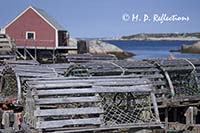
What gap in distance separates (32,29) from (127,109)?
88.0 ft

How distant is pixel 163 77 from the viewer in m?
14.8

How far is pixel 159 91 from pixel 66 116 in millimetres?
5352

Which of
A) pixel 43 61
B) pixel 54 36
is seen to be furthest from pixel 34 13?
pixel 43 61

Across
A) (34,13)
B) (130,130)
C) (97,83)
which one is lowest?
(130,130)

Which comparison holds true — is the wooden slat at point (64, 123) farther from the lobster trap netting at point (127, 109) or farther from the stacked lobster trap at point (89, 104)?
the lobster trap netting at point (127, 109)

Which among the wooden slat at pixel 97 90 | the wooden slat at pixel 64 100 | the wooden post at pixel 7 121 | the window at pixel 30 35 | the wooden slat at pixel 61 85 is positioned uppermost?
the window at pixel 30 35

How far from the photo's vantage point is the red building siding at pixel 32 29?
35.5 m

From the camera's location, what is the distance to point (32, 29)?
36.5 metres

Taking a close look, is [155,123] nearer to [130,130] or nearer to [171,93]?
[130,130]

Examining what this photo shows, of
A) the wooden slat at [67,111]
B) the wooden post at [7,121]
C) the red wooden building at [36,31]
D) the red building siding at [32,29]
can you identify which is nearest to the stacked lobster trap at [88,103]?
the wooden slat at [67,111]

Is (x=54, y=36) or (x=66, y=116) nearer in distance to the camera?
(x=66, y=116)

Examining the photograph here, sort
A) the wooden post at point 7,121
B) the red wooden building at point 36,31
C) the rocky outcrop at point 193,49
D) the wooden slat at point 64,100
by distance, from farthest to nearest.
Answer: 1. the rocky outcrop at point 193,49
2. the red wooden building at point 36,31
3. the wooden post at point 7,121
4. the wooden slat at point 64,100

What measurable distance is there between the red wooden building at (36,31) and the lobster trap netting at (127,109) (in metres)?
24.3

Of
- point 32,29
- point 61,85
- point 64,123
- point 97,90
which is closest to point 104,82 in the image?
point 97,90
